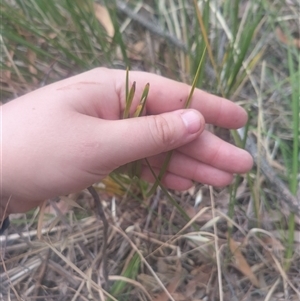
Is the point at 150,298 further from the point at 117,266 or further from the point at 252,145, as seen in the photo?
the point at 252,145

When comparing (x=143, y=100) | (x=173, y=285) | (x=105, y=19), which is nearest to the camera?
(x=143, y=100)

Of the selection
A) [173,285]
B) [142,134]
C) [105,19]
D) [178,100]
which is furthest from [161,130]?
[105,19]

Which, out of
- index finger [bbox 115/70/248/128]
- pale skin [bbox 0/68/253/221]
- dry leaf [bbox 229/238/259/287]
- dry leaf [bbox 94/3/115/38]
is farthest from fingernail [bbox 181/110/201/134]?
dry leaf [bbox 94/3/115/38]

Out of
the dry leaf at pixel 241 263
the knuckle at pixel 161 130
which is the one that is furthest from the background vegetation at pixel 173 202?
the knuckle at pixel 161 130

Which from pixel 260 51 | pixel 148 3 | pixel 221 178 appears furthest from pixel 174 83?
pixel 148 3

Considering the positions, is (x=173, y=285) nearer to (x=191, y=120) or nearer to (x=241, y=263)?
(x=241, y=263)

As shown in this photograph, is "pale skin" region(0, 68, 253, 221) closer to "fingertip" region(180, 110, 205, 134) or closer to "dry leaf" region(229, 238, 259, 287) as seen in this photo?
"fingertip" region(180, 110, 205, 134)
